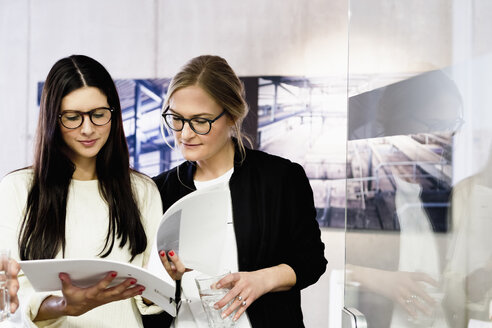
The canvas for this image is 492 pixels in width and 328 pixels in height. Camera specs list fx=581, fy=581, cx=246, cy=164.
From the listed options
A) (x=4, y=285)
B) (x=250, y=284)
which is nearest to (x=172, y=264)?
(x=250, y=284)

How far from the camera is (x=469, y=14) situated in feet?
3.48

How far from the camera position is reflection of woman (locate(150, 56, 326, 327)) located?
70.2 inches

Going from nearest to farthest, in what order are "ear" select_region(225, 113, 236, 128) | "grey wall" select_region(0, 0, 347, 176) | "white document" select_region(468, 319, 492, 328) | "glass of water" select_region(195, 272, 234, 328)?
"white document" select_region(468, 319, 492, 328) < "glass of water" select_region(195, 272, 234, 328) < "ear" select_region(225, 113, 236, 128) < "grey wall" select_region(0, 0, 347, 176)

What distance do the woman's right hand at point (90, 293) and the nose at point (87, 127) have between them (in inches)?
17.8

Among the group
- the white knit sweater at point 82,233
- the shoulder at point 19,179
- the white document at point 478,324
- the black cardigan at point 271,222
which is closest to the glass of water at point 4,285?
the white knit sweater at point 82,233

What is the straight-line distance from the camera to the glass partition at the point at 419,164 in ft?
3.44

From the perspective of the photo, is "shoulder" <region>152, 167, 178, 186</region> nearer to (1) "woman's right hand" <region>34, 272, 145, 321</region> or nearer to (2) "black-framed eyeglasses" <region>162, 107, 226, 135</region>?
(2) "black-framed eyeglasses" <region>162, 107, 226, 135</region>

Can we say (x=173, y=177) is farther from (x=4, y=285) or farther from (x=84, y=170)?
(x=4, y=285)

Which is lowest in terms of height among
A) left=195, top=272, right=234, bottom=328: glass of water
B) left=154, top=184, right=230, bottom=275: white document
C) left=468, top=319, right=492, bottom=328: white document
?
left=195, top=272, right=234, bottom=328: glass of water

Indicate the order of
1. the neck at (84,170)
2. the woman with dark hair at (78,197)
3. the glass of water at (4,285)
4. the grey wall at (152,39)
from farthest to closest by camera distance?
the grey wall at (152,39) → the neck at (84,170) → the woman with dark hair at (78,197) → the glass of water at (4,285)

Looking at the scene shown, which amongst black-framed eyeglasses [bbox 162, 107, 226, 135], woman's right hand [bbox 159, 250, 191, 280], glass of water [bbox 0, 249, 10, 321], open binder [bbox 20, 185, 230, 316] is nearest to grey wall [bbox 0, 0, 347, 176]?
black-framed eyeglasses [bbox 162, 107, 226, 135]

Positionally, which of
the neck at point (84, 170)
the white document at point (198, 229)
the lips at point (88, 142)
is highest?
the lips at point (88, 142)

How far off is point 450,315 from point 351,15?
640 millimetres

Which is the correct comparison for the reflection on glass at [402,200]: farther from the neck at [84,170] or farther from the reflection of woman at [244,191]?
the neck at [84,170]
